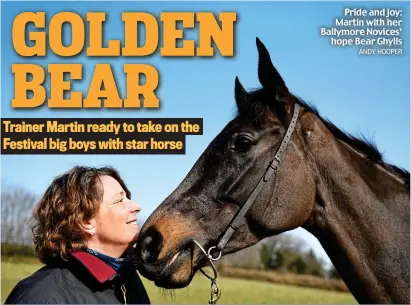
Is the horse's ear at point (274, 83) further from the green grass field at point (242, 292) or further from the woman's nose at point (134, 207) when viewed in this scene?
the green grass field at point (242, 292)

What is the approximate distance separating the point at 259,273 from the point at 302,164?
106ft

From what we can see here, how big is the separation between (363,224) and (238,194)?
2.98 feet

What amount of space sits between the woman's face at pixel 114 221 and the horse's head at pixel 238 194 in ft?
0.46

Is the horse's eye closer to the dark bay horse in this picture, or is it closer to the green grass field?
the dark bay horse

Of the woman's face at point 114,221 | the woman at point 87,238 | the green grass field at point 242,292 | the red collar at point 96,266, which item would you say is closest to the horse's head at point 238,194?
the woman's face at point 114,221

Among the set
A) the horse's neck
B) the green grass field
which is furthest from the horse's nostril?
the green grass field

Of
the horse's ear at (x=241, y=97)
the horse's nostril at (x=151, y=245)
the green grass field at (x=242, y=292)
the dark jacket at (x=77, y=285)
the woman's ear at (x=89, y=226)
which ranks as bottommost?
the green grass field at (x=242, y=292)

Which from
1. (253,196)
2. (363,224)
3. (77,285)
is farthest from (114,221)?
(363,224)

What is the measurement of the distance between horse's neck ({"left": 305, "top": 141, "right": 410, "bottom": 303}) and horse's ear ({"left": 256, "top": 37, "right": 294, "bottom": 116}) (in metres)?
0.46

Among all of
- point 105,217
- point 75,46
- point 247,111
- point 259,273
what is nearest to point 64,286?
point 105,217

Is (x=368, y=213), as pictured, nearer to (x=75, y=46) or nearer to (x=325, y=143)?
(x=325, y=143)

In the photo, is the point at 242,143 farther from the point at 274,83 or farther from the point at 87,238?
the point at 87,238

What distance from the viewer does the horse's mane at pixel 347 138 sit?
12.4 feet

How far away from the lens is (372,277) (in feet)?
11.3
